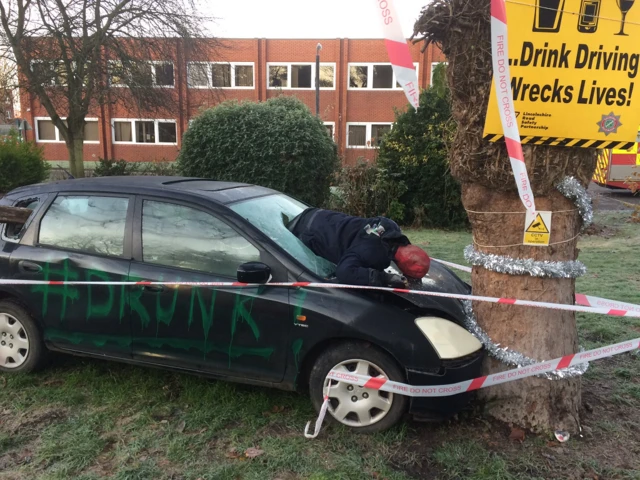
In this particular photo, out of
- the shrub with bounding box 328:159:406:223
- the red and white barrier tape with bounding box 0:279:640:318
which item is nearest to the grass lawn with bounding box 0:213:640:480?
the red and white barrier tape with bounding box 0:279:640:318

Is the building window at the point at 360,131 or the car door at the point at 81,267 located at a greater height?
the building window at the point at 360,131

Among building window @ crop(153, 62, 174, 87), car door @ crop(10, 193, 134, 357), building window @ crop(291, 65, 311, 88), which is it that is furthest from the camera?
building window @ crop(291, 65, 311, 88)

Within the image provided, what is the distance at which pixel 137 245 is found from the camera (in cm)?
368

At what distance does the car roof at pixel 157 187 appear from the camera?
3.76m

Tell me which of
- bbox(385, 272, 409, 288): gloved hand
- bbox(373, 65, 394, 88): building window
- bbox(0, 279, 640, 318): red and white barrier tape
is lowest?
bbox(0, 279, 640, 318): red and white barrier tape

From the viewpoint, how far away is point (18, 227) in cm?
412

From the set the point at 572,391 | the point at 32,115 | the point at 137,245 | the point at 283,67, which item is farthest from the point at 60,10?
the point at 32,115

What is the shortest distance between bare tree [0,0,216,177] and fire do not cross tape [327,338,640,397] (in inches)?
628

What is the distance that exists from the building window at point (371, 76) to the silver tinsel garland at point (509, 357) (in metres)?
31.4

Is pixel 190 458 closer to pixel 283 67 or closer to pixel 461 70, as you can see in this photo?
pixel 461 70

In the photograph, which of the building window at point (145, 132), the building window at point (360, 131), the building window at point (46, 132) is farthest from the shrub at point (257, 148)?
the building window at point (46, 132)

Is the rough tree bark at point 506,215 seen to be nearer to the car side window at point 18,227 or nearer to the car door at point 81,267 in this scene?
the car door at point 81,267

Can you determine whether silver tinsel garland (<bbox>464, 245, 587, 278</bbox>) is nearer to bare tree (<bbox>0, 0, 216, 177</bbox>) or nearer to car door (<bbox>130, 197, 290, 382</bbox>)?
car door (<bbox>130, 197, 290, 382</bbox>)

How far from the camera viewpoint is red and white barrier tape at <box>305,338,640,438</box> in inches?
121
